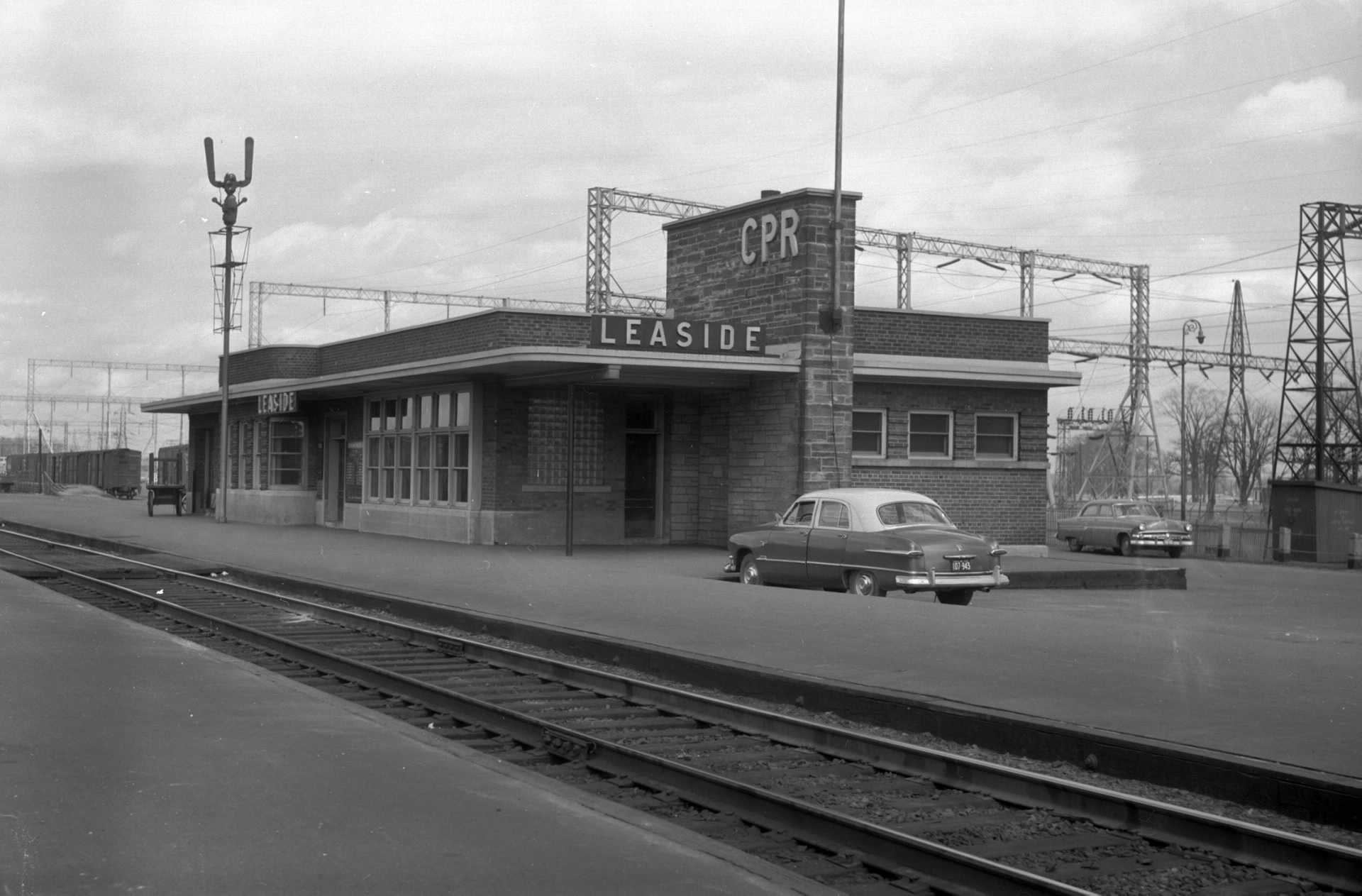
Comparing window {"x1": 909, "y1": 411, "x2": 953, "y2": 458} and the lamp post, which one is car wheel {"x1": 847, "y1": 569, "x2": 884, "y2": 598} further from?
the lamp post

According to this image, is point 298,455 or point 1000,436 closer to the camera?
point 1000,436

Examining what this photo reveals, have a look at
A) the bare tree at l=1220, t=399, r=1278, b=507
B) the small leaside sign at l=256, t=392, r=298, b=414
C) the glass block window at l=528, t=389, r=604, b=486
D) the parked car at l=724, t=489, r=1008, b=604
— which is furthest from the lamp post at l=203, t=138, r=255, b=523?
the bare tree at l=1220, t=399, r=1278, b=507

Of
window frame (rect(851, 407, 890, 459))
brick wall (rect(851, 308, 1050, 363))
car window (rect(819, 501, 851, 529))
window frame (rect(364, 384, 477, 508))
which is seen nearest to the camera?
car window (rect(819, 501, 851, 529))

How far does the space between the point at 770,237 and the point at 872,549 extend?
32.1ft

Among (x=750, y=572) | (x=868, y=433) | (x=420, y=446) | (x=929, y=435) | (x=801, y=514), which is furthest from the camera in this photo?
(x=420, y=446)

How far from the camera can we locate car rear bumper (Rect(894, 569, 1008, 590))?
54.1ft

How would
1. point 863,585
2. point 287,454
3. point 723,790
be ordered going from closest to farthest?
point 723,790 < point 863,585 < point 287,454

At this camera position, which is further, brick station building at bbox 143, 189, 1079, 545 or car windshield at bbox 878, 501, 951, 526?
brick station building at bbox 143, 189, 1079, 545

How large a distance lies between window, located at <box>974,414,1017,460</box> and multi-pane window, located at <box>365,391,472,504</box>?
33.7 feet

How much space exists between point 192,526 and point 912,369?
19.6 m

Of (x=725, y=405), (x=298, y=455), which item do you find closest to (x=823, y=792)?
(x=725, y=405)

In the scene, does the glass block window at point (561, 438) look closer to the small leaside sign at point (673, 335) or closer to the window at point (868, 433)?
the small leaside sign at point (673, 335)

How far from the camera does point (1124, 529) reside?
120 ft

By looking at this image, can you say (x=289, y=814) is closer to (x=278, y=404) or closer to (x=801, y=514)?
(x=801, y=514)
